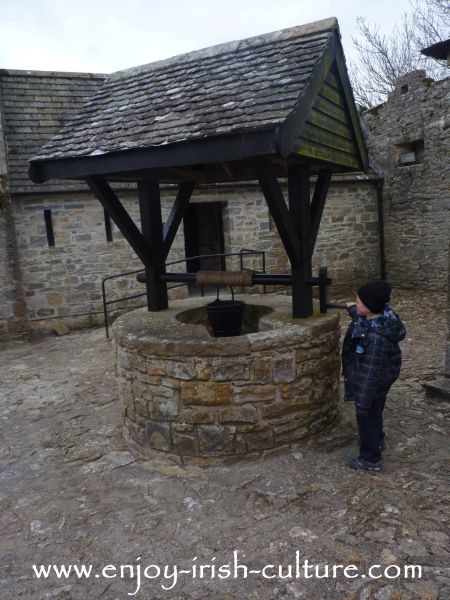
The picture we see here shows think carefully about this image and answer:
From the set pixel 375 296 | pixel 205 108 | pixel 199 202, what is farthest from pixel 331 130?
pixel 199 202

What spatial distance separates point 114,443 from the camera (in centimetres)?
447

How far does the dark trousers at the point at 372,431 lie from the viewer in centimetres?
362

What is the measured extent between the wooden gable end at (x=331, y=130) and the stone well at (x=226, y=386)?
1465 millimetres

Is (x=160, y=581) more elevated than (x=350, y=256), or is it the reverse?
(x=350, y=256)

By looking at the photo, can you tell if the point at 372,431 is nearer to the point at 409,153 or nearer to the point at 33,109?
the point at 409,153

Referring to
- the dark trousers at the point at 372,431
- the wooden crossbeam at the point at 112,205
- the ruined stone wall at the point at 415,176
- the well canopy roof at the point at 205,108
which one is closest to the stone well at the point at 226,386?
the dark trousers at the point at 372,431

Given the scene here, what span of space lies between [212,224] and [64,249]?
216 inches

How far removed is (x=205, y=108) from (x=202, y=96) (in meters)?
0.26

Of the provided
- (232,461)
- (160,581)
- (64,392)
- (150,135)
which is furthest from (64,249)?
(160,581)

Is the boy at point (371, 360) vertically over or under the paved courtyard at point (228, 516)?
over

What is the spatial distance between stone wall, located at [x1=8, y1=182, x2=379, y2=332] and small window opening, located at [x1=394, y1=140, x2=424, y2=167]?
961 mm

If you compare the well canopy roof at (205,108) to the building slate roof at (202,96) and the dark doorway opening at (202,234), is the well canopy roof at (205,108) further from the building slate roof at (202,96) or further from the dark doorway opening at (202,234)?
the dark doorway opening at (202,234)

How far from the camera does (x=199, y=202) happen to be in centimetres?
1045

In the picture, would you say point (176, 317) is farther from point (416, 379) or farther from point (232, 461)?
point (416, 379)
